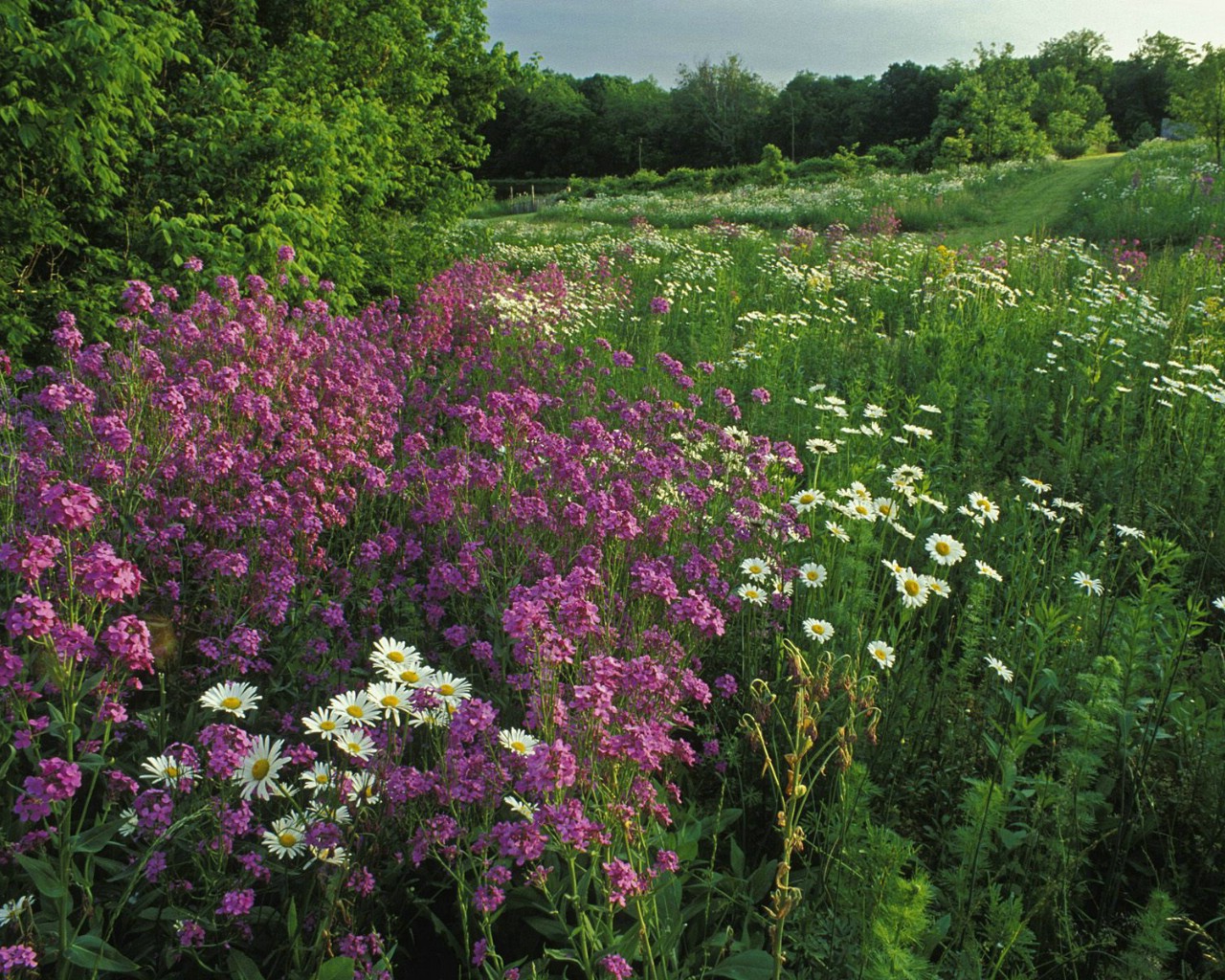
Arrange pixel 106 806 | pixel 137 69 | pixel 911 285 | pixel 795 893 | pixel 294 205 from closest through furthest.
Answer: pixel 795 893 < pixel 106 806 < pixel 137 69 < pixel 294 205 < pixel 911 285

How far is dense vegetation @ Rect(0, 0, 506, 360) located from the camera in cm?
522

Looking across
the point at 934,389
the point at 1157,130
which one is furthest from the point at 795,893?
the point at 1157,130

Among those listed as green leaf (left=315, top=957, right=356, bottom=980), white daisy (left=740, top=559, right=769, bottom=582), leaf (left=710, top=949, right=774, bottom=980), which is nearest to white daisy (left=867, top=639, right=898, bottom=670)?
white daisy (left=740, top=559, right=769, bottom=582)

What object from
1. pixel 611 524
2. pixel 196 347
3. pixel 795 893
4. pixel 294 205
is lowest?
pixel 795 893

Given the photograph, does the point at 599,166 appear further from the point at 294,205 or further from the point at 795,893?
the point at 795,893

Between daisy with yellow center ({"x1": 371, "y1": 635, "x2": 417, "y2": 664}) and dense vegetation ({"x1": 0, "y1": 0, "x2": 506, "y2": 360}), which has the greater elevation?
dense vegetation ({"x1": 0, "y1": 0, "x2": 506, "y2": 360})

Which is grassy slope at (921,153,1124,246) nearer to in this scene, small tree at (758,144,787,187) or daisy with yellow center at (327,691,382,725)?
small tree at (758,144,787,187)

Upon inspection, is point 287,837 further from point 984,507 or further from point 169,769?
point 984,507

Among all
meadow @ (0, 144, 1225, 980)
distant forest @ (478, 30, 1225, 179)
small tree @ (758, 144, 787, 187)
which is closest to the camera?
meadow @ (0, 144, 1225, 980)

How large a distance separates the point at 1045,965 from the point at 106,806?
8.42ft

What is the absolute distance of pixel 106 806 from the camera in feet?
6.08

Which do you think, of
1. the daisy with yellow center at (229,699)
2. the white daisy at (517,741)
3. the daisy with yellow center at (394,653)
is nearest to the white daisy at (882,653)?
the white daisy at (517,741)

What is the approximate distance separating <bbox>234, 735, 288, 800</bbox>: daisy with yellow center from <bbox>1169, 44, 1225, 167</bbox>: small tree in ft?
99.5

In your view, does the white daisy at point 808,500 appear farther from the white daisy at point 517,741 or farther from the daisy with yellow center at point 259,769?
the daisy with yellow center at point 259,769
